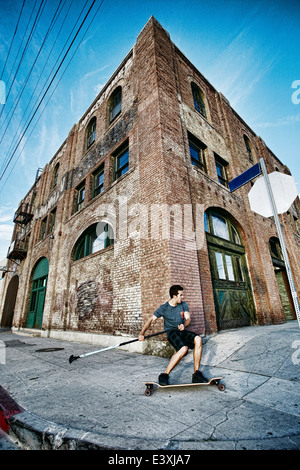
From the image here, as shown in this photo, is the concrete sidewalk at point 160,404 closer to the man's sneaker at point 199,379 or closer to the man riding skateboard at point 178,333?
the man's sneaker at point 199,379

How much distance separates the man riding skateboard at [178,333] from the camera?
297cm

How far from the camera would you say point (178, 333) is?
3.35 m

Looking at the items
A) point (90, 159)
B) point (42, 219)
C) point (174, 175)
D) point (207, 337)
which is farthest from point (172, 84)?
point (42, 219)

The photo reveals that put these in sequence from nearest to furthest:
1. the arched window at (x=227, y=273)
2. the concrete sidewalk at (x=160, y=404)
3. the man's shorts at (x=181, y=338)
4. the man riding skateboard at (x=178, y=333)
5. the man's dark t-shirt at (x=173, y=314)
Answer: the concrete sidewalk at (x=160, y=404) → the man riding skateboard at (x=178, y=333) → the man's shorts at (x=181, y=338) → the man's dark t-shirt at (x=173, y=314) → the arched window at (x=227, y=273)

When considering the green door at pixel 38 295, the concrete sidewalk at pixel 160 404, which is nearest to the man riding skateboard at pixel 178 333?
the concrete sidewalk at pixel 160 404

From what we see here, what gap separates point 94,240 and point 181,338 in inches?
266

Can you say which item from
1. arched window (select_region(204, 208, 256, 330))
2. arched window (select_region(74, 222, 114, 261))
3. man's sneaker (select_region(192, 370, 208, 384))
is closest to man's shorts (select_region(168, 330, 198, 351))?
man's sneaker (select_region(192, 370, 208, 384))

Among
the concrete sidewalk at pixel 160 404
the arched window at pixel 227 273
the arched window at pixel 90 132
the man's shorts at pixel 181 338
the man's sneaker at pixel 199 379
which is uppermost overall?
the arched window at pixel 90 132

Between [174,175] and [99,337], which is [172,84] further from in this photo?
[99,337]

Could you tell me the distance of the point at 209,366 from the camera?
12.7 feet

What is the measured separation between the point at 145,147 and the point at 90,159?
489 centimetres

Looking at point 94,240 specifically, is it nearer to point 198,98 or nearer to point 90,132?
point 90,132

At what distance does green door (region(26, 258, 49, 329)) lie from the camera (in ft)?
39.6

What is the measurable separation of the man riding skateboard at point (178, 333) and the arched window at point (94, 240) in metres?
4.68
